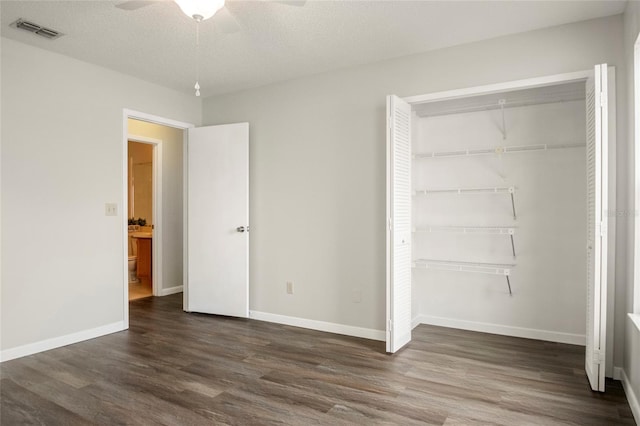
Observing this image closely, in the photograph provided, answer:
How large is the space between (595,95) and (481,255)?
6.12 feet

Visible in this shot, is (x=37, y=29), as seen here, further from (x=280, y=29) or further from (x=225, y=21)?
(x=280, y=29)

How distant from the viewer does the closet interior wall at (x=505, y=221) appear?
3.72 m

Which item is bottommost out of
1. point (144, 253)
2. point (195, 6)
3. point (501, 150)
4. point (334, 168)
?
point (144, 253)

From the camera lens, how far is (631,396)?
2516mm

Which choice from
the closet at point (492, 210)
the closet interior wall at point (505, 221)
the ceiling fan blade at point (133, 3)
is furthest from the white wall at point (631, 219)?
the ceiling fan blade at point (133, 3)

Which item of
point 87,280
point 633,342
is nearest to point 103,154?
point 87,280

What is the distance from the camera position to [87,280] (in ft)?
12.9

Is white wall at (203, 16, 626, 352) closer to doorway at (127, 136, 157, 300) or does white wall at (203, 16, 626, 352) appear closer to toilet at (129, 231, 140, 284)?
doorway at (127, 136, 157, 300)

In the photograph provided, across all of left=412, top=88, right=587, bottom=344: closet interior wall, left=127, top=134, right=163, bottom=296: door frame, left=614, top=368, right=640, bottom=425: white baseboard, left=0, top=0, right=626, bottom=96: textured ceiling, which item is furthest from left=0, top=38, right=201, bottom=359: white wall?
left=614, top=368, right=640, bottom=425: white baseboard

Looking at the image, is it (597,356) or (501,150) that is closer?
(597,356)

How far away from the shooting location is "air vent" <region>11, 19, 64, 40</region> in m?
3.07

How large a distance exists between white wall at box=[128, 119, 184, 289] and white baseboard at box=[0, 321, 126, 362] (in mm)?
1812

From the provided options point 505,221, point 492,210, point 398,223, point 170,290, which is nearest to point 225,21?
point 398,223

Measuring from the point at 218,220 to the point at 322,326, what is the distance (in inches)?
67.2
